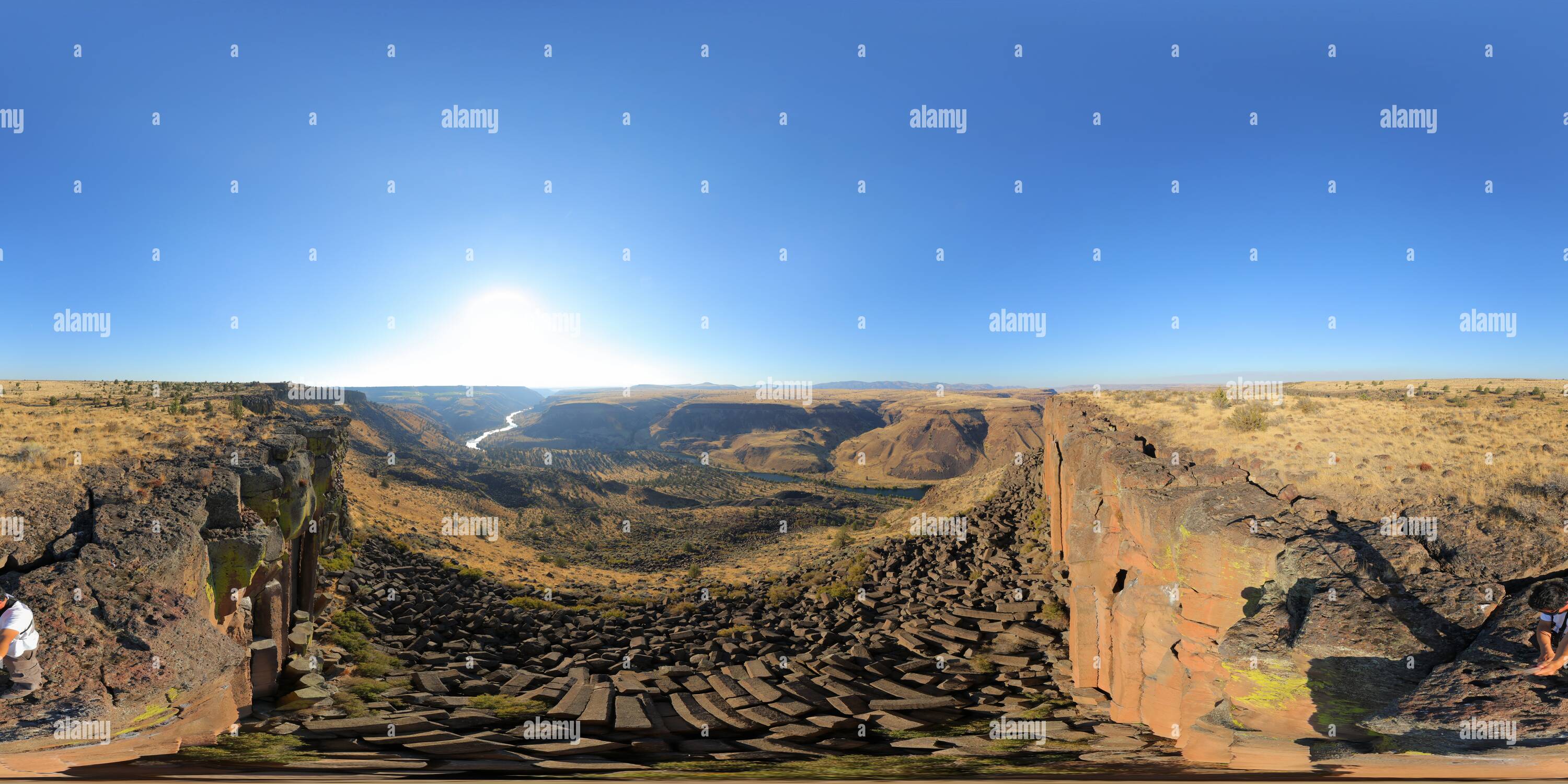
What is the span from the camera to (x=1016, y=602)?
15336 mm

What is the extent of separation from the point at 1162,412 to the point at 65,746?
2656 cm

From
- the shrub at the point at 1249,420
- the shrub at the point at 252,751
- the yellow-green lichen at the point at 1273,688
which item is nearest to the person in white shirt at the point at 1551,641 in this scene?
the yellow-green lichen at the point at 1273,688

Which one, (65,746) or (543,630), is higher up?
(65,746)

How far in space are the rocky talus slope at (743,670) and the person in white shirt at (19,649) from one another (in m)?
2.69

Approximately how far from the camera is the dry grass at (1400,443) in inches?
405

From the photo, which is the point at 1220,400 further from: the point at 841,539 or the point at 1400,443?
the point at 841,539

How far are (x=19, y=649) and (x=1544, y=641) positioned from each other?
47.6 feet

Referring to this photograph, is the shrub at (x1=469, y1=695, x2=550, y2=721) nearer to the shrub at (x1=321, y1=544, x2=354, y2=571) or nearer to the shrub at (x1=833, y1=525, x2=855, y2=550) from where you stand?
the shrub at (x1=321, y1=544, x2=354, y2=571)

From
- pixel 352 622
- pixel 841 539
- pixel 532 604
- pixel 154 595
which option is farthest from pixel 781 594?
pixel 154 595

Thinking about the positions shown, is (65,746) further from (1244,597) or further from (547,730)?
(1244,597)

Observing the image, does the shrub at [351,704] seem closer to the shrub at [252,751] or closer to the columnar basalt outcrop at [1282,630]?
the shrub at [252,751]

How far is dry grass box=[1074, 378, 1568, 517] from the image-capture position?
1028 centimetres

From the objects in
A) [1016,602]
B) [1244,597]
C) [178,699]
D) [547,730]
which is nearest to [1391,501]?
[1244,597]

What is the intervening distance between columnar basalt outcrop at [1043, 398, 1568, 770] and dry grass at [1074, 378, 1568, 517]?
4.86 feet
